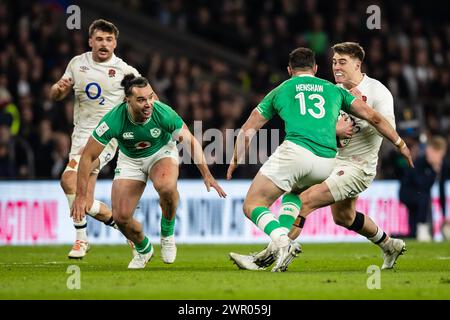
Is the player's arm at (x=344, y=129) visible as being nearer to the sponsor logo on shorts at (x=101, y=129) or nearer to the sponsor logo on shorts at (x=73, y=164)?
the sponsor logo on shorts at (x=101, y=129)

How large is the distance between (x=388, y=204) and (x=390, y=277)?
10073 mm

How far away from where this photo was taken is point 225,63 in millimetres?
26578

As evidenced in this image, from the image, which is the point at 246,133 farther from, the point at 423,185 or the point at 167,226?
the point at 423,185

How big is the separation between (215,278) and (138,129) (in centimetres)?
199

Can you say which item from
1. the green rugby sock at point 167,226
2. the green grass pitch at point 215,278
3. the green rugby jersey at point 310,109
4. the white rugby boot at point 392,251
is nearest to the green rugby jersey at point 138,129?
the green rugby sock at point 167,226

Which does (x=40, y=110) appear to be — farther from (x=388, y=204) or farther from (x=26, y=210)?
(x=388, y=204)

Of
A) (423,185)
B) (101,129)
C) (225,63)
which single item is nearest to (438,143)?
(423,185)

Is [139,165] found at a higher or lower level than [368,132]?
lower

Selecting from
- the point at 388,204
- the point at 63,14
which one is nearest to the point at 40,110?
the point at 63,14

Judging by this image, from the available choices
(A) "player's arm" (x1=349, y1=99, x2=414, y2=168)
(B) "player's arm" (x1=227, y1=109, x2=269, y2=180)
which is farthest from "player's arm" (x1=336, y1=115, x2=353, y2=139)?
(B) "player's arm" (x1=227, y1=109, x2=269, y2=180)

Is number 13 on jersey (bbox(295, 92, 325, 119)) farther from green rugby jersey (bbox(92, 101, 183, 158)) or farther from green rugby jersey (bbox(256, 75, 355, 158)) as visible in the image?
green rugby jersey (bbox(92, 101, 183, 158))

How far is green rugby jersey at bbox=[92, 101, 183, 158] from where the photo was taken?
11359 millimetres

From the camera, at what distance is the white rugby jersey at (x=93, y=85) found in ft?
45.5

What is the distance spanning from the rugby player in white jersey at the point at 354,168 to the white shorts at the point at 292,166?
875 millimetres
